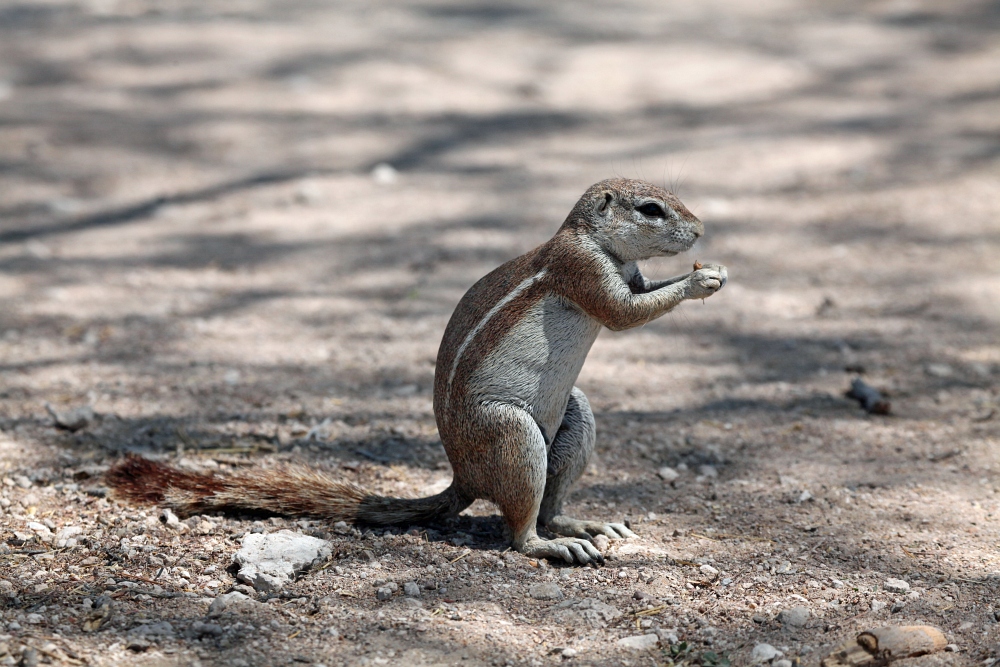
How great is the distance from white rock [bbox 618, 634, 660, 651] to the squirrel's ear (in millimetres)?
1306

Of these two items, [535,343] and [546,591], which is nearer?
[546,591]

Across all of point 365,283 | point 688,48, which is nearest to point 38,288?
point 365,283

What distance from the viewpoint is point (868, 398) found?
4.81 meters

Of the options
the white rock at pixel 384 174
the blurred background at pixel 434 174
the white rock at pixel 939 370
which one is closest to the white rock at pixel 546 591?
the blurred background at pixel 434 174

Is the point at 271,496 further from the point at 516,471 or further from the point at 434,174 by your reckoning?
the point at 434,174

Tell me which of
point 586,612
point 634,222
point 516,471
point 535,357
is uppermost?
point 634,222

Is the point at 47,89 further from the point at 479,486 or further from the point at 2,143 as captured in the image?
the point at 479,486

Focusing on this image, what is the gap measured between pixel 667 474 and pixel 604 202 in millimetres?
1299

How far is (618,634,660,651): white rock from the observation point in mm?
2900

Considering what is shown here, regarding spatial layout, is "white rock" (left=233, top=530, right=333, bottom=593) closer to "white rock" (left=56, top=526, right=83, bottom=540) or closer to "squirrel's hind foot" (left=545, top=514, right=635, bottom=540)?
"white rock" (left=56, top=526, right=83, bottom=540)

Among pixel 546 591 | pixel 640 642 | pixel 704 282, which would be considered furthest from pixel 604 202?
pixel 640 642

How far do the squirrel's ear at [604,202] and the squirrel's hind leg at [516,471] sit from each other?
2.25ft

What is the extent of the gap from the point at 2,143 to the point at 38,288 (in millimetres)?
2171

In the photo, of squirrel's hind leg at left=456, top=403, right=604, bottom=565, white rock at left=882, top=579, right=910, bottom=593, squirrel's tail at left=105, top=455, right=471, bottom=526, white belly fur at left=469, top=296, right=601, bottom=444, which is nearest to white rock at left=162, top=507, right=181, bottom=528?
squirrel's tail at left=105, top=455, right=471, bottom=526
